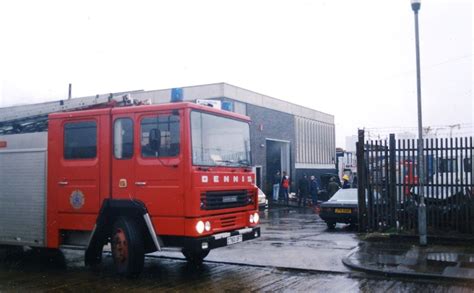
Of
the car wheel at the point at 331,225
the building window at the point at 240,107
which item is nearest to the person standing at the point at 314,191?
the building window at the point at 240,107

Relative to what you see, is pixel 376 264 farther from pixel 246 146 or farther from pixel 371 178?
pixel 371 178

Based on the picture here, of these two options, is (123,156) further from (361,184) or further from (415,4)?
(415,4)

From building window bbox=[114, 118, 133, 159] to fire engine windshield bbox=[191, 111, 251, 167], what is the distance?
1.27 meters

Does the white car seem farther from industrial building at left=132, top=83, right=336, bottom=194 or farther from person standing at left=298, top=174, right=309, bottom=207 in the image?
person standing at left=298, top=174, right=309, bottom=207

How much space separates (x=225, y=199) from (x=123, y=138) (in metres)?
2.18

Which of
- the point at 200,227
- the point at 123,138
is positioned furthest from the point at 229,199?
the point at 123,138

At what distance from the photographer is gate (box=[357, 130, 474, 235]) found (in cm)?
1219

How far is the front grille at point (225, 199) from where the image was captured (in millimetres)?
8578

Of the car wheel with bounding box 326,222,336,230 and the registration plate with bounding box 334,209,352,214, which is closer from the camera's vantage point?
the registration plate with bounding box 334,209,352,214

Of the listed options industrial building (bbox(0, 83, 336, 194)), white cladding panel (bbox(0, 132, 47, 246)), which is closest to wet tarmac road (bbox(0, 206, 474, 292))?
white cladding panel (bbox(0, 132, 47, 246))

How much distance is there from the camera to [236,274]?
923 centimetres

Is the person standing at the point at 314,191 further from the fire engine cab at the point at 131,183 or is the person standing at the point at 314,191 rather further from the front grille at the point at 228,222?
the front grille at the point at 228,222

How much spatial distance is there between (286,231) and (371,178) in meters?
3.56

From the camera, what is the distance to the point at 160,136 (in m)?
8.59
